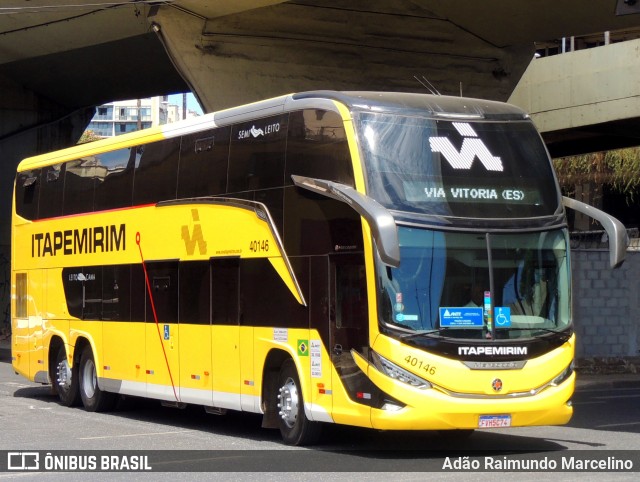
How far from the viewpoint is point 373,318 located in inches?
471

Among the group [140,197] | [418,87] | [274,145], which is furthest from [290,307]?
[418,87]

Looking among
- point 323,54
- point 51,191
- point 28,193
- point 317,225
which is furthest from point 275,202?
point 323,54

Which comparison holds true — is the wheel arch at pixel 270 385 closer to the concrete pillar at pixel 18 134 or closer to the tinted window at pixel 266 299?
the tinted window at pixel 266 299

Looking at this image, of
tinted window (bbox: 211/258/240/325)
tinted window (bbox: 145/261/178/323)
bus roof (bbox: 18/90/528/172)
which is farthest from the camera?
tinted window (bbox: 145/261/178/323)

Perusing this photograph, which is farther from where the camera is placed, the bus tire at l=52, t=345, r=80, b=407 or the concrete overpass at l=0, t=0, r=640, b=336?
the concrete overpass at l=0, t=0, r=640, b=336

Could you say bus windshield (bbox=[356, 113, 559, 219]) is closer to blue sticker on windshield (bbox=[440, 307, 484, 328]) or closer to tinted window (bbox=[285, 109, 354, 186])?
tinted window (bbox=[285, 109, 354, 186])

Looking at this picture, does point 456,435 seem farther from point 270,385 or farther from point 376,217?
point 376,217

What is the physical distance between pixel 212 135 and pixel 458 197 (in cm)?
413

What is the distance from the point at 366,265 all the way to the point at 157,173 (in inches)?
208

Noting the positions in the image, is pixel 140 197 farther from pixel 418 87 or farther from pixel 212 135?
pixel 418 87

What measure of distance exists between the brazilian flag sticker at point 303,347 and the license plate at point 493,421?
222 cm

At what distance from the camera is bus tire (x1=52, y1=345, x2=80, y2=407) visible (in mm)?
18719

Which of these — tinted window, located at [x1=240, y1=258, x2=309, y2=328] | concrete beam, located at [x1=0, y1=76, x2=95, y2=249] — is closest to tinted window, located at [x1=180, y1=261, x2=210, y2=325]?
tinted window, located at [x1=240, y1=258, x2=309, y2=328]

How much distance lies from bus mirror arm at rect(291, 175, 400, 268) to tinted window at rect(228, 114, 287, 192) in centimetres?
131
